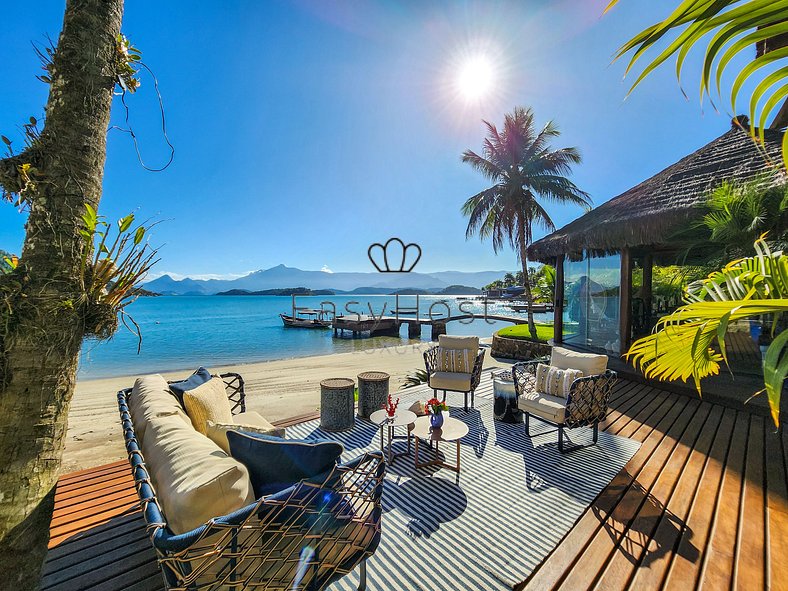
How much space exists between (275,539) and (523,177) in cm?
1359

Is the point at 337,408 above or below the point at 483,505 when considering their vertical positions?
above

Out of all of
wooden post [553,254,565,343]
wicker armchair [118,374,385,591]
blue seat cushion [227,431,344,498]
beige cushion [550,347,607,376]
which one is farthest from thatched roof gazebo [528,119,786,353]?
blue seat cushion [227,431,344,498]

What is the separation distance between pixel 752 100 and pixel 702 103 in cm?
16

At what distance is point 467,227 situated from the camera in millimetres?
13750

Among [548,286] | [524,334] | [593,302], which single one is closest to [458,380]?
[593,302]

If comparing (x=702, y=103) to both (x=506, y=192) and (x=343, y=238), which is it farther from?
(x=343, y=238)

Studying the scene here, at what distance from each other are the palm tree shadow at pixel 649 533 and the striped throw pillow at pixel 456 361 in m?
2.39

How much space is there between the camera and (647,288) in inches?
300

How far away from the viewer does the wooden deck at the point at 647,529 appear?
1.87m

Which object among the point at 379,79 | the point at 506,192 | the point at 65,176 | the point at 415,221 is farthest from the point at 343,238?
the point at 65,176

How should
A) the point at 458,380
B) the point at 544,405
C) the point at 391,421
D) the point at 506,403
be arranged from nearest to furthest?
1. the point at 391,421
2. the point at 544,405
3. the point at 506,403
4. the point at 458,380

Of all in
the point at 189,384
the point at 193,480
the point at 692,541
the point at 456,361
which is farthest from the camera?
the point at 456,361

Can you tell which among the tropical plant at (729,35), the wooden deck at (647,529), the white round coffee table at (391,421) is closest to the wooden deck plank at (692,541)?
the wooden deck at (647,529)

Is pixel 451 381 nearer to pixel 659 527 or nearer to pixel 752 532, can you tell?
pixel 659 527
